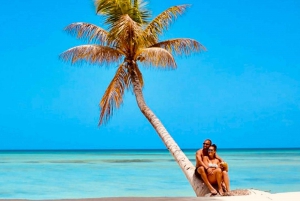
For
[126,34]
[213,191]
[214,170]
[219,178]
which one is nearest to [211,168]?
[214,170]

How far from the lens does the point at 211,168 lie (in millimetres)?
10062

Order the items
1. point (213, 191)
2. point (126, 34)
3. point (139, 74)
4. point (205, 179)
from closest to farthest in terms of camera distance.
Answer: point (213, 191) < point (205, 179) < point (126, 34) < point (139, 74)

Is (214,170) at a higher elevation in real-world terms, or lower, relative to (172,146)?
lower

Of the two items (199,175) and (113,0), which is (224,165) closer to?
(199,175)

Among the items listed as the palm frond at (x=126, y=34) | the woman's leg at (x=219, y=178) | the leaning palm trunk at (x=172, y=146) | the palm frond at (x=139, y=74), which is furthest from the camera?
the palm frond at (x=139, y=74)

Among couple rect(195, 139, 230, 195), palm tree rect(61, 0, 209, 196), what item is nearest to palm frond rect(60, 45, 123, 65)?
palm tree rect(61, 0, 209, 196)

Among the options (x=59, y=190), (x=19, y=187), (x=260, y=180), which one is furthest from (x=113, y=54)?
(x=260, y=180)

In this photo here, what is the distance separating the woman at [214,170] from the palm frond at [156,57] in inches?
121

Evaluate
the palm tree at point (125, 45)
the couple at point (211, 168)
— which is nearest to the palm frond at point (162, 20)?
the palm tree at point (125, 45)

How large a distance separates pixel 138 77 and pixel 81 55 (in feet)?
5.83

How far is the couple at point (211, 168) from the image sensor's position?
32.9 ft

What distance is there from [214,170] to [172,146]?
2.16 meters

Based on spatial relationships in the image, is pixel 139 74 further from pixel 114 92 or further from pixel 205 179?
pixel 205 179

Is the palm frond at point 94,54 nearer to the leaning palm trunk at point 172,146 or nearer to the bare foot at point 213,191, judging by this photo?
the leaning palm trunk at point 172,146
